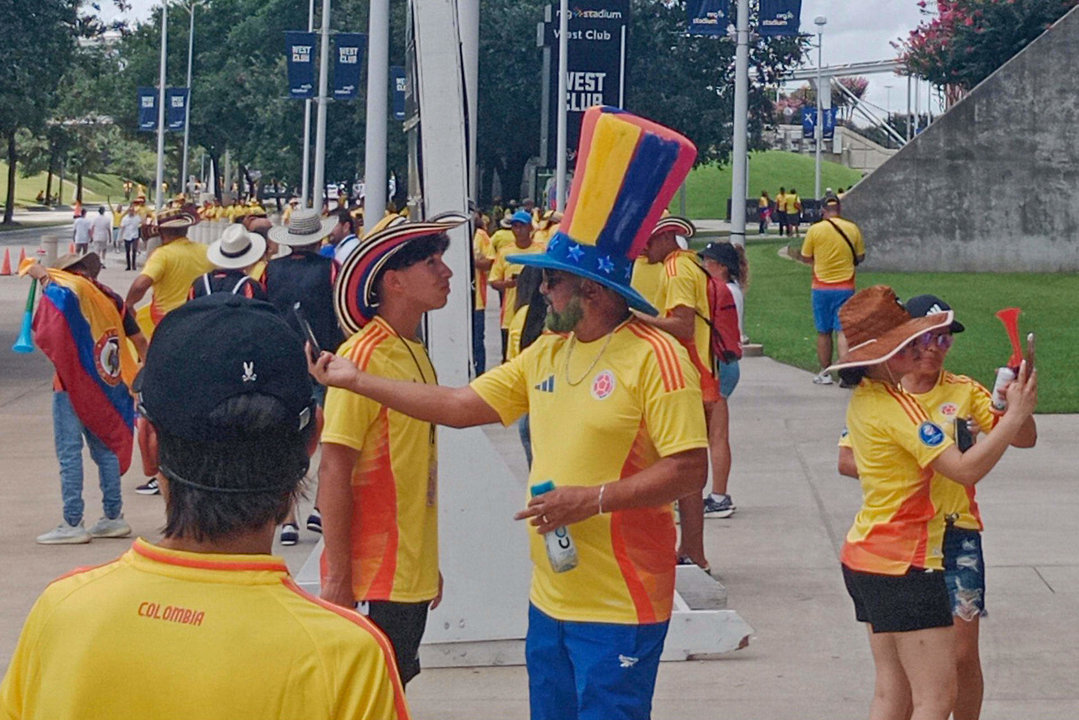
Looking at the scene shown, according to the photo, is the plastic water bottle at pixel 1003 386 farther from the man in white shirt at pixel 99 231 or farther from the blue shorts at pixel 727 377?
the man in white shirt at pixel 99 231

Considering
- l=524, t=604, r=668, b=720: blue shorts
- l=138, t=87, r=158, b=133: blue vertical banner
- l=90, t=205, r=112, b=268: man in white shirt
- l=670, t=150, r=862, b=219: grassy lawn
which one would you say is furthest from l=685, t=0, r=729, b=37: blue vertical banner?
l=670, t=150, r=862, b=219: grassy lawn

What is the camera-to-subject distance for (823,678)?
7.00m

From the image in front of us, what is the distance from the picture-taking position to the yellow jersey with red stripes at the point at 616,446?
4.38 metres

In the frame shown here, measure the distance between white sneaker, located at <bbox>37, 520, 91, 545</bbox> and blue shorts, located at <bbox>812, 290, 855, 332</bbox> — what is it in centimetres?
874

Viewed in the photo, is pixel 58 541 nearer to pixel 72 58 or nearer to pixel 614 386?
pixel 614 386

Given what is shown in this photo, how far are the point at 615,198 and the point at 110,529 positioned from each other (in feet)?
20.9

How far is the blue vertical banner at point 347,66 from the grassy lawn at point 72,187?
327ft

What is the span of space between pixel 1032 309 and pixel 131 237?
24.6 m

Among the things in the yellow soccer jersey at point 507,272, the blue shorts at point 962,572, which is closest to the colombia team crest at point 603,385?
the blue shorts at point 962,572

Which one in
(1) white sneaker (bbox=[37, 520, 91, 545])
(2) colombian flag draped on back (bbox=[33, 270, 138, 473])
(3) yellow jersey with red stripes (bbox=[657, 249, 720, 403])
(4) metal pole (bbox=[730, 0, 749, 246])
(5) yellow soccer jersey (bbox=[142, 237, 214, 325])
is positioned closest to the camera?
(3) yellow jersey with red stripes (bbox=[657, 249, 720, 403])

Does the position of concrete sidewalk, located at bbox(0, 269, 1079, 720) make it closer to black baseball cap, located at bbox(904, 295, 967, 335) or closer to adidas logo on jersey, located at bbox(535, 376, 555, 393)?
black baseball cap, located at bbox(904, 295, 967, 335)

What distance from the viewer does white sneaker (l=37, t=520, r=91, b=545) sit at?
32.2ft

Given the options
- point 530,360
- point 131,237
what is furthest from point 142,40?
point 530,360

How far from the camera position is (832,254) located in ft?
54.0
